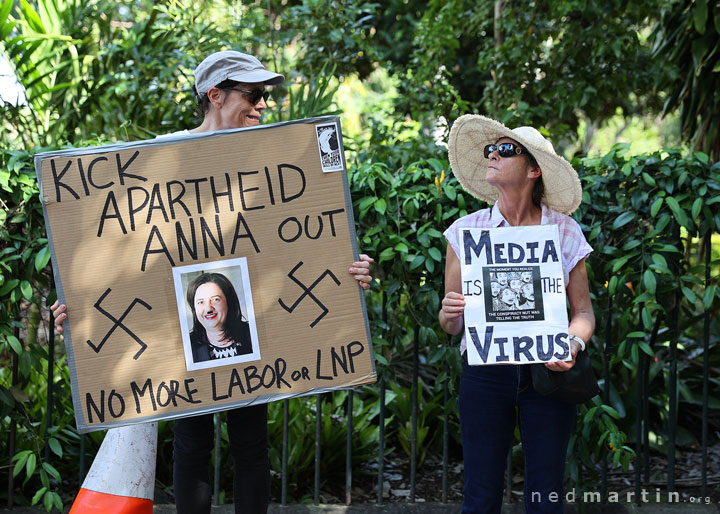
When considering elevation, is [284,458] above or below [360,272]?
below

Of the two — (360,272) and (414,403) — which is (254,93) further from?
(414,403)

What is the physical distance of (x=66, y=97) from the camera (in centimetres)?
496

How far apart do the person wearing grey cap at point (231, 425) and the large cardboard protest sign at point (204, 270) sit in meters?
0.22

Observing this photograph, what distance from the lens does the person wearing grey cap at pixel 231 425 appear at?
7.89 ft

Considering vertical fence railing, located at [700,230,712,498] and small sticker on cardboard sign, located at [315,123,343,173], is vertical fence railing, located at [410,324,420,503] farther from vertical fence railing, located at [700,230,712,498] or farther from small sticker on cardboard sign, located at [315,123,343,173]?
vertical fence railing, located at [700,230,712,498]

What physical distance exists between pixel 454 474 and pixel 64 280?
234 centimetres

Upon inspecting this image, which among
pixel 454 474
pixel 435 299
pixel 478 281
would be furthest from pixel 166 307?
pixel 454 474

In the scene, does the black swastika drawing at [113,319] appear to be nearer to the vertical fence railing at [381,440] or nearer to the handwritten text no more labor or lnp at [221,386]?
the handwritten text no more labor or lnp at [221,386]

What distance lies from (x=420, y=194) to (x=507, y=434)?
1.11m

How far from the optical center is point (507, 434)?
7.76 ft

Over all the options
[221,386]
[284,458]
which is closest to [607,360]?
[284,458]

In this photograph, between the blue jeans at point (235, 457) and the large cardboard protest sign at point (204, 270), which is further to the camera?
the blue jeans at point (235, 457)

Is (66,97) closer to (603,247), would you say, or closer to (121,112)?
(121,112)

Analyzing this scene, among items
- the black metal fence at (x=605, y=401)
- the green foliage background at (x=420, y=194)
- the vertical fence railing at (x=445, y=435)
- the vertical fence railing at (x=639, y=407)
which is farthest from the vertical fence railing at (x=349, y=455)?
the vertical fence railing at (x=639, y=407)
